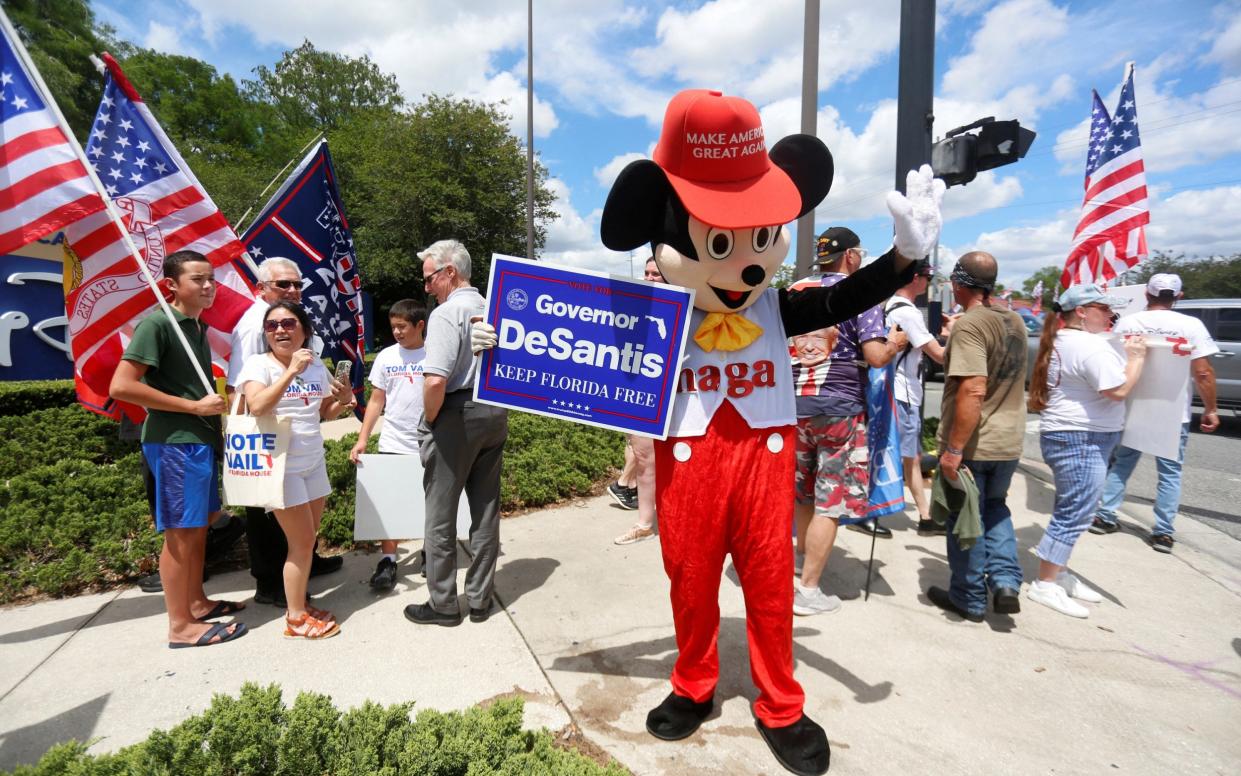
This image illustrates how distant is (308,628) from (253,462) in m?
0.98

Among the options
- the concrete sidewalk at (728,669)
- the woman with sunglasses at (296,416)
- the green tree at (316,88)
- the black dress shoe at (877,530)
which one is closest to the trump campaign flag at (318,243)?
the woman with sunglasses at (296,416)

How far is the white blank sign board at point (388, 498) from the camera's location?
3.83m

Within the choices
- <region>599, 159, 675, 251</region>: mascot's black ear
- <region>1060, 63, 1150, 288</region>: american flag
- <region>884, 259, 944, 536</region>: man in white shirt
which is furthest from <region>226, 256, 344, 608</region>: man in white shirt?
<region>1060, 63, 1150, 288</region>: american flag

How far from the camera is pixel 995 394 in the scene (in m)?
3.37

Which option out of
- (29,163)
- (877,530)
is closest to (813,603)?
(877,530)

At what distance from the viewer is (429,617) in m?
3.40

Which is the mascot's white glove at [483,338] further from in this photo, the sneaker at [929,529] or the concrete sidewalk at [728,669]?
the sneaker at [929,529]

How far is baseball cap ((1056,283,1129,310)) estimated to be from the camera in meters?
3.64

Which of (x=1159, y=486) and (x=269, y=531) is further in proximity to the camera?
(x=1159, y=486)

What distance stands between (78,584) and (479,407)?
114 inches

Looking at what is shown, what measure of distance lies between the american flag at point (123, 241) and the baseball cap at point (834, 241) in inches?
143

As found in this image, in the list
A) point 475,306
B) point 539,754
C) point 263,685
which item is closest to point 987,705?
point 539,754

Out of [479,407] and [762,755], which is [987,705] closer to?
A: [762,755]

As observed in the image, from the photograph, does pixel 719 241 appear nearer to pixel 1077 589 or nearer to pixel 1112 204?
pixel 1077 589
